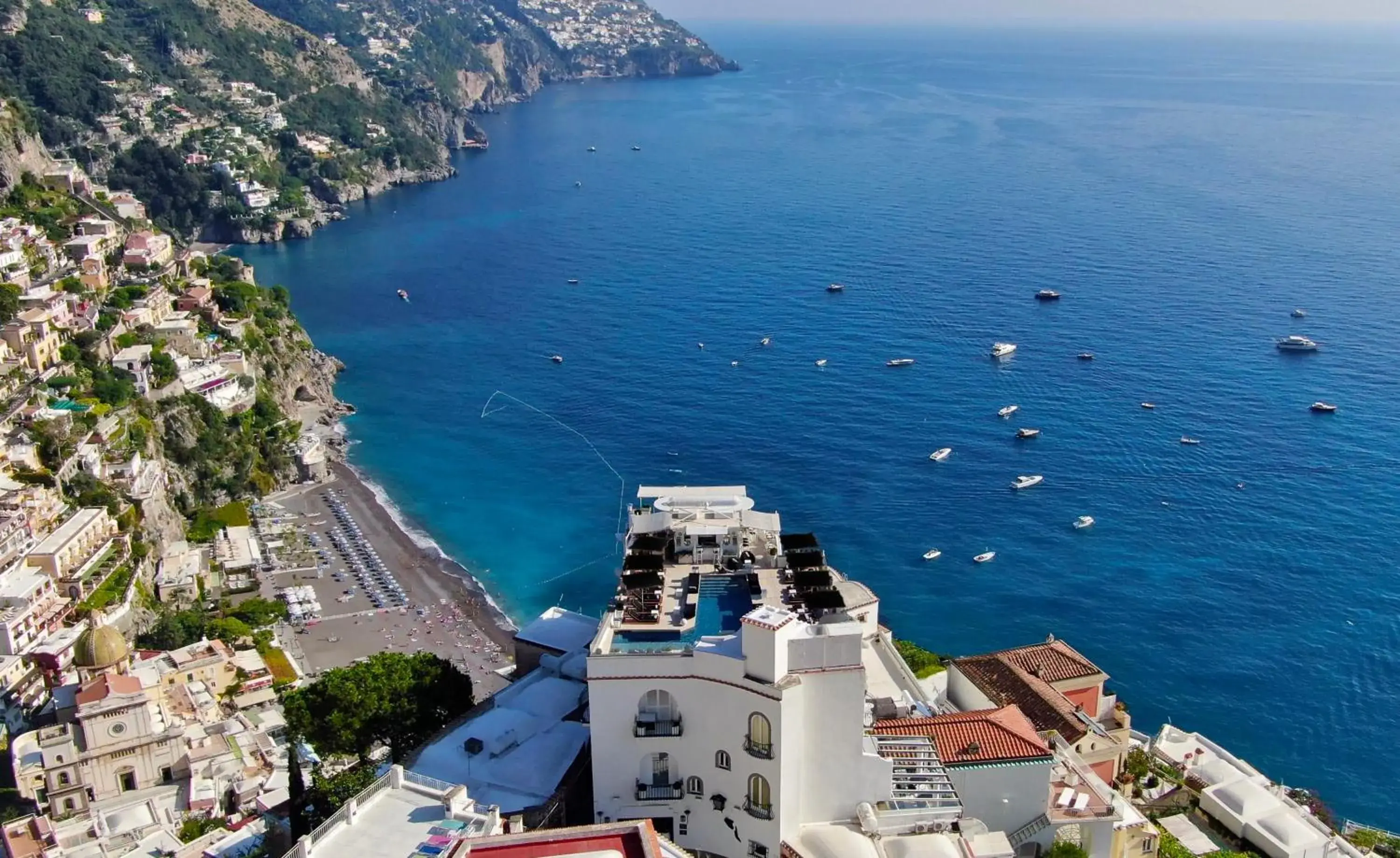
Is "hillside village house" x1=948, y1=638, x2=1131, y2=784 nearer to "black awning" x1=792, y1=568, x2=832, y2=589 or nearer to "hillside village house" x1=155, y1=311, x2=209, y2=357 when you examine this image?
"black awning" x1=792, y1=568, x2=832, y2=589

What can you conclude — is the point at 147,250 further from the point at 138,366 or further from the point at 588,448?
the point at 588,448

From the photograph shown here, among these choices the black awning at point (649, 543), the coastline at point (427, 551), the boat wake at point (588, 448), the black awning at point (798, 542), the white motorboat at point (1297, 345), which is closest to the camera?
the black awning at point (649, 543)

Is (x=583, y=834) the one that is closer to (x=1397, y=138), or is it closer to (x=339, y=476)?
(x=339, y=476)

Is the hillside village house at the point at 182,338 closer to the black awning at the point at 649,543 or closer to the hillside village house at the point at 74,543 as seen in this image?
the hillside village house at the point at 74,543

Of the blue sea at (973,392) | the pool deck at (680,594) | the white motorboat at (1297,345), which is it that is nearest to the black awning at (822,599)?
the pool deck at (680,594)

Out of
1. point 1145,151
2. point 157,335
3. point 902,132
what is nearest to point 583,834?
point 157,335

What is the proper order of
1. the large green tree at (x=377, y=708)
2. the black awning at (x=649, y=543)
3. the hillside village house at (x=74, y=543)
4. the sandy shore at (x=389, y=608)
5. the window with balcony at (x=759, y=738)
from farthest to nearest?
the sandy shore at (x=389, y=608)
the hillside village house at (x=74, y=543)
the large green tree at (x=377, y=708)
the black awning at (x=649, y=543)
the window with balcony at (x=759, y=738)

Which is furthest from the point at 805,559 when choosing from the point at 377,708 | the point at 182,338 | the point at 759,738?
the point at 182,338
